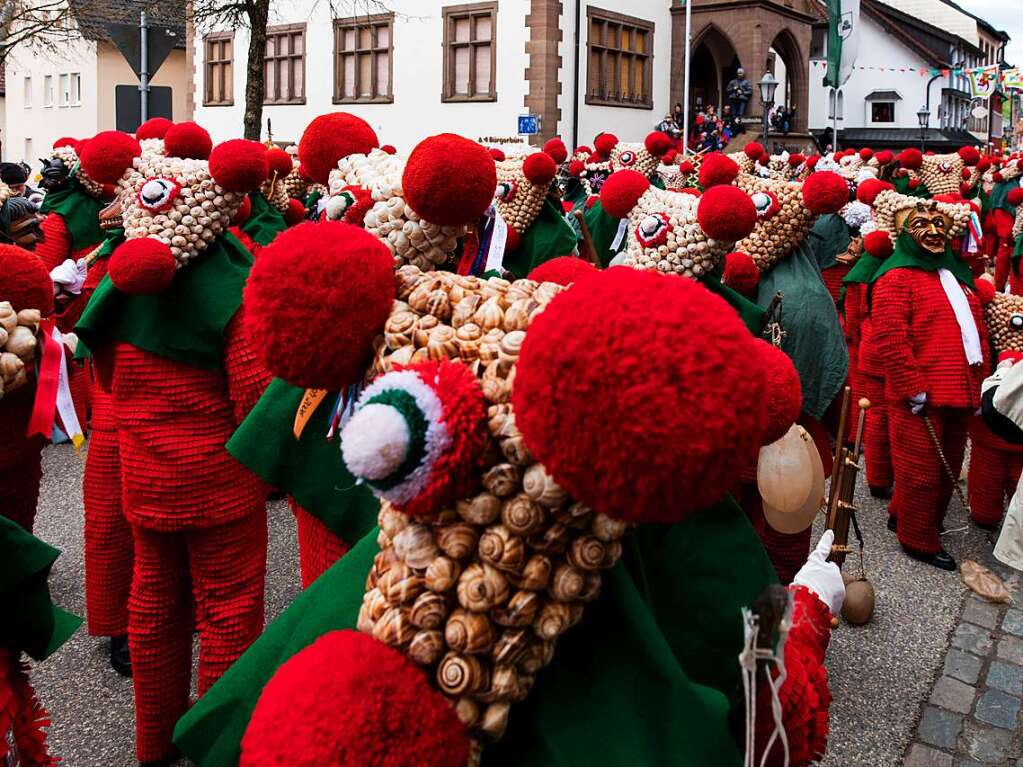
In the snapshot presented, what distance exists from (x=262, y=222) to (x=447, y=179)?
13.9ft

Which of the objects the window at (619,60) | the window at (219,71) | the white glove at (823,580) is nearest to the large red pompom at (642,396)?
the white glove at (823,580)

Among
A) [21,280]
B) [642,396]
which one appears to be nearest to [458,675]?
[642,396]

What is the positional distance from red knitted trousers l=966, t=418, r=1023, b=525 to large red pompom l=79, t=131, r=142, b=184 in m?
4.57

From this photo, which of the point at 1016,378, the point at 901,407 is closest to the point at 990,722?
the point at 1016,378

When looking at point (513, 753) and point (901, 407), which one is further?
point (901, 407)

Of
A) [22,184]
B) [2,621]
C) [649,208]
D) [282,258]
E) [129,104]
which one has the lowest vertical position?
[2,621]

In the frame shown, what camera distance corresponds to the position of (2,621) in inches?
71.5

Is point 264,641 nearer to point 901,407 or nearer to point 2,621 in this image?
point 2,621

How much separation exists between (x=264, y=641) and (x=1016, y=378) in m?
3.70

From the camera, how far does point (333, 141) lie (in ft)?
7.29

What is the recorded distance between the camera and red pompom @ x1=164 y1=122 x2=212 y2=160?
310cm

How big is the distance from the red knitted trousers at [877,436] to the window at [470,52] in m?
15.1

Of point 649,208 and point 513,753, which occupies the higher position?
point 649,208

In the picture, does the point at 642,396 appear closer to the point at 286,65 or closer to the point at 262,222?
the point at 262,222
